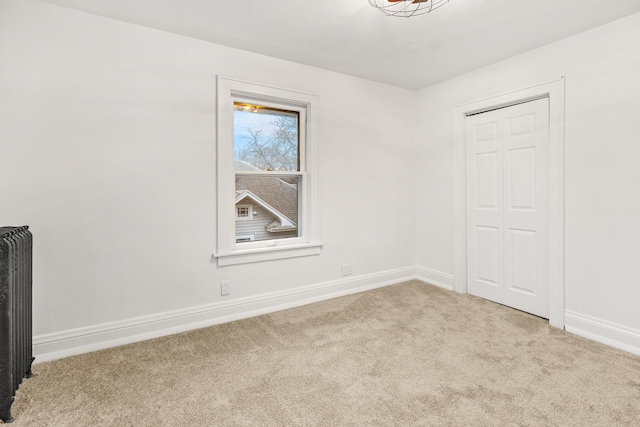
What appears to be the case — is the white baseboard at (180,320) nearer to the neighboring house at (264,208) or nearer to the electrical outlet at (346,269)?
the electrical outlet at (346,269)

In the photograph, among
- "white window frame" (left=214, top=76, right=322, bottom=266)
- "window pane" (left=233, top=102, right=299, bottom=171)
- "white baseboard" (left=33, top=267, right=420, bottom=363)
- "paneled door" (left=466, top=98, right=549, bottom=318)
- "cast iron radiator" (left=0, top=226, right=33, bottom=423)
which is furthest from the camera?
"window pane" (left=233, top=102, right=299, bottom=171)

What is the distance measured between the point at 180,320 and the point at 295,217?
1.43m

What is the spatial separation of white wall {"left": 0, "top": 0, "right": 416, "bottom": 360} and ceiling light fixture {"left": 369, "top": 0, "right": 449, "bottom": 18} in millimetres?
1178

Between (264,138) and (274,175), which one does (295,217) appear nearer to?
(274,175)

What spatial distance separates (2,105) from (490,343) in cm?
372

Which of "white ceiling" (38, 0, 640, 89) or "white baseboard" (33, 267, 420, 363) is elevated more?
"white ceiling" (38, 0, 640, 89)

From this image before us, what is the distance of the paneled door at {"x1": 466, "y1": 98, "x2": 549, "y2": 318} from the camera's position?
290 cm

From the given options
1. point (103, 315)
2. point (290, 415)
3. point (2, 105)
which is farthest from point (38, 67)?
point (290, 415)

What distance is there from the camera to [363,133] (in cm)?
363

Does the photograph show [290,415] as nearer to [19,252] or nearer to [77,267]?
[19,252]

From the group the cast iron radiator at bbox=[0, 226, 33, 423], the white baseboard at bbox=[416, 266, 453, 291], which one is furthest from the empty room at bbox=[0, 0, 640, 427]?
the white baseboard at bbox=[416, 266, 453, 291]

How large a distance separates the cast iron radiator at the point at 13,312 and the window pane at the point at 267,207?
1522mm

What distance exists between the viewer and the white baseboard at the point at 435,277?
370cm

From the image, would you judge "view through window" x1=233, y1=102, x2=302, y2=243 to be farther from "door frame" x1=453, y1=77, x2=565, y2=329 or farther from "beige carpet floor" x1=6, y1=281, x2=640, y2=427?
"door frame" x1=453, y1=77, x2=565, y2=329
